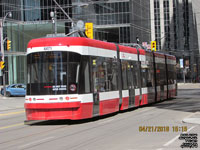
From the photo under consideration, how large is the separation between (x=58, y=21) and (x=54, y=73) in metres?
55.0

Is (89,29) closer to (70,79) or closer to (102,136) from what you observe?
(70,79)

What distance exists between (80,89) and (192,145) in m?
5.71

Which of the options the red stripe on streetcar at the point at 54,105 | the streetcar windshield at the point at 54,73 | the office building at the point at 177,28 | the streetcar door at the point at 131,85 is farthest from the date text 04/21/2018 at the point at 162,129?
the office building at the point at 177,28

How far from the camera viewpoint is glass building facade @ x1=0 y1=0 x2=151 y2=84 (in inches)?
2571

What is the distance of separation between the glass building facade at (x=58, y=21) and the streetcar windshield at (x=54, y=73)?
5254cm

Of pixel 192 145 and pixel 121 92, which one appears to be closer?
pixel 192 145

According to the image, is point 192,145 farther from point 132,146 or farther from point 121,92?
point 121,92

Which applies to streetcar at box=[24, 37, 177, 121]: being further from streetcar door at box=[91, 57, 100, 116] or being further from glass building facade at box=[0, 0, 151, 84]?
glass building facade at box=[0, 0, 151, 84]

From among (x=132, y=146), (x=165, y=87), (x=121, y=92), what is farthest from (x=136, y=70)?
(x=132, y=146)

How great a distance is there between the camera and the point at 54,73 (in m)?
13.2

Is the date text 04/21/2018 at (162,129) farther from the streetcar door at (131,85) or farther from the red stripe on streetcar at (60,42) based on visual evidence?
the streetcar door at (131,85)

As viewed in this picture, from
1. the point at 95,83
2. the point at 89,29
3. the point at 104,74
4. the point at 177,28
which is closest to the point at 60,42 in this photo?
the point at 95,83

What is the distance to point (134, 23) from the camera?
71.4 meters

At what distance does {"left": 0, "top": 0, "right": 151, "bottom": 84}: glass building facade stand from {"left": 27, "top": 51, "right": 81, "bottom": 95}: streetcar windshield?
172 feet
